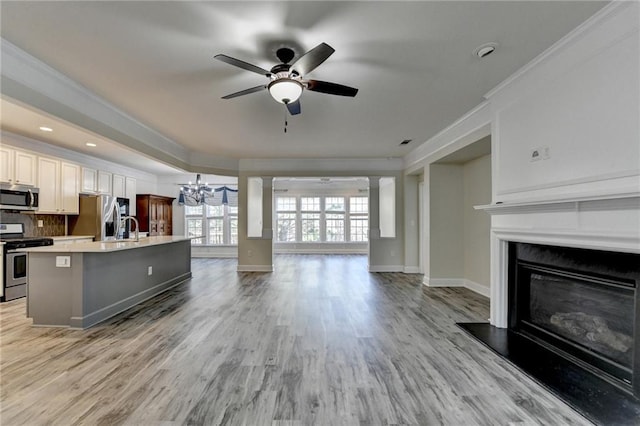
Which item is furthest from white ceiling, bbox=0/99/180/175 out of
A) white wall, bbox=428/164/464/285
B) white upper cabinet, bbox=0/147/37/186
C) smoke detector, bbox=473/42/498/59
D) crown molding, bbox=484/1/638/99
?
white wall, bbox=428/164/464/285

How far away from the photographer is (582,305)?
2.43 m

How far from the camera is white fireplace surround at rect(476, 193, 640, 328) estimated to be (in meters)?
1.89

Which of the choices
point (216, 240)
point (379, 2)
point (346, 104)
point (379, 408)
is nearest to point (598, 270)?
point (379, 408)

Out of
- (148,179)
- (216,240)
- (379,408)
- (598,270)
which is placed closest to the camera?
(379,408)

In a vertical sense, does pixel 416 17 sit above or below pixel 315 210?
above

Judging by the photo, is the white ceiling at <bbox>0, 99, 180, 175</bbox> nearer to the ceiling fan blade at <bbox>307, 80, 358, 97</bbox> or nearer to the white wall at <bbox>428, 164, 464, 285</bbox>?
the ceiling fan blade at <bbox>307, 80, 358, 97</bbox>

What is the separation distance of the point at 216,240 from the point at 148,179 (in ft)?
8.99

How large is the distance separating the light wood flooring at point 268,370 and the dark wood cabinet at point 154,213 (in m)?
3.97

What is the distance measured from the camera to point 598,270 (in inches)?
87.5

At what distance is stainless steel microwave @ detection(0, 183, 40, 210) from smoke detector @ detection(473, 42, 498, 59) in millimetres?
6653

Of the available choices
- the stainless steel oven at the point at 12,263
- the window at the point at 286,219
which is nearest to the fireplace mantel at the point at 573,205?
the stainless steel oven at the point at 12,263

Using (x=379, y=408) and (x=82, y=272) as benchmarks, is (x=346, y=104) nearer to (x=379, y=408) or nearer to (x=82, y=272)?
(x=379, y=408)

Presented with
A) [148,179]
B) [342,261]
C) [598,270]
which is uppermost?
[148,179]

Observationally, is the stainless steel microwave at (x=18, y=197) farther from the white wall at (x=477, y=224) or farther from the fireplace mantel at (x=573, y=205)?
the white wall at (x=477, y=224)
